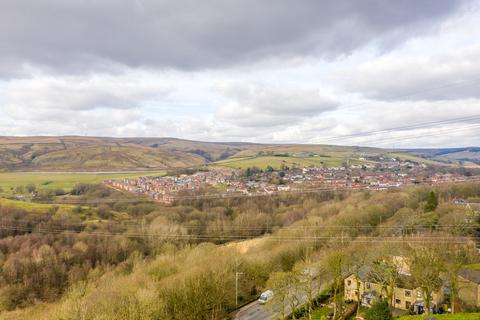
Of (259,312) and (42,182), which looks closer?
(259,312)

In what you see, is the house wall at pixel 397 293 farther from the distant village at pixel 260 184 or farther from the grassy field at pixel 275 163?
the grassy field at pixel 275 163

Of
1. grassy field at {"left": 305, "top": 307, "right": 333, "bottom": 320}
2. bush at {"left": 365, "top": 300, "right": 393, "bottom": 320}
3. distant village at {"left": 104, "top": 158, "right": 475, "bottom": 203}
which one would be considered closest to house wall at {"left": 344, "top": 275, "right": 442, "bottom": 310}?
grassy field at {"left": 305, "top": 307, "right": 333, "bottom": 320}

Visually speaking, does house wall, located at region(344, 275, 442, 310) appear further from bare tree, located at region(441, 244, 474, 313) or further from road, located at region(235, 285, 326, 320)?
road, located at region(235, 285, 326, 320)

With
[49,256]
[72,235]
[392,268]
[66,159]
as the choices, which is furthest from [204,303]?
Answer: [66,159]

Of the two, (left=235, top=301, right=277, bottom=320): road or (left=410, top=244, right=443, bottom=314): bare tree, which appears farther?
(left=235, top=301, right=277, bottom=320): road

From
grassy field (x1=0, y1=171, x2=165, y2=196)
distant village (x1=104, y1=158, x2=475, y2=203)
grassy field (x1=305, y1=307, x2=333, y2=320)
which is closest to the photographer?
grassy field (x1=305, y1=307, x2=333, y2=320)

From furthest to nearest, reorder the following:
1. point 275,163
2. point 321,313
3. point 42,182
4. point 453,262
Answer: point 275,163 → point 42,182 → point 321,313 → point 453,262

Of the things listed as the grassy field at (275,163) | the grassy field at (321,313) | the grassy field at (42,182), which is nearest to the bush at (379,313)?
the grassy field at (321,313)

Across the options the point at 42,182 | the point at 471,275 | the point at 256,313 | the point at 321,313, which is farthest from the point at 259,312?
the point at 42,182

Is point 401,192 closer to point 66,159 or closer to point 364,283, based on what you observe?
point 364,283

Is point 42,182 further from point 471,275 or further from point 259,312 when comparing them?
point 471,275
